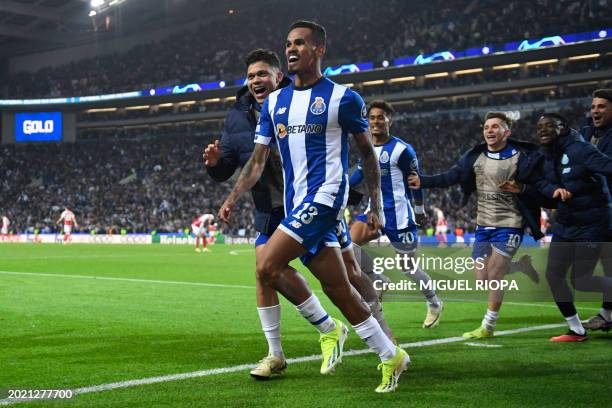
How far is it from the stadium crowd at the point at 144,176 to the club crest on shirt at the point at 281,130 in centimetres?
3050

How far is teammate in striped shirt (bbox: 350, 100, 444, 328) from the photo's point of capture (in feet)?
25.4

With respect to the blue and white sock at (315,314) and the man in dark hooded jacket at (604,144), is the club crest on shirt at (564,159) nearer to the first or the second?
the man in dark hooded jacket at (604,144)

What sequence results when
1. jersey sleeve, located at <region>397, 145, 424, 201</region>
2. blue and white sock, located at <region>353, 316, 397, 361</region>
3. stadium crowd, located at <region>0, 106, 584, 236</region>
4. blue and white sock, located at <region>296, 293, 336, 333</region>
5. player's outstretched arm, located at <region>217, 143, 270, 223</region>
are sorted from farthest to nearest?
stadium crowd, located at <region>0, 106, 584, 236</region>
jersey sleeve, located at <region>397, 145, 424, 201</region>
blue and white sock, located at <region>296, 293, 336, 333</region>
player's outstretched arm, located at <region>217, 143, 270, 223</region>
blue and white sock, located at <region>353, 316, 397, 361</region>

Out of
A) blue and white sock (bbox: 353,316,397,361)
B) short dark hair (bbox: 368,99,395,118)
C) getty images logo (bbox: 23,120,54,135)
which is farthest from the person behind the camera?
getty images logo (bbox: 23,120,54,135)

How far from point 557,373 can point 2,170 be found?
188 ft

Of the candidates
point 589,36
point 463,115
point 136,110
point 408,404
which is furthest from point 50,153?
point 408,404

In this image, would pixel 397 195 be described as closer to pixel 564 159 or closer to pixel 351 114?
pixel 564 159

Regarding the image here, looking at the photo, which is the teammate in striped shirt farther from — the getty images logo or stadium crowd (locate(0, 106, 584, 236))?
the getty images logo

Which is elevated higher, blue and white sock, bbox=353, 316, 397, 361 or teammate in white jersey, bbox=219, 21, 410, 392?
teammate in white jersey, bbox=219, 21, 410, 392

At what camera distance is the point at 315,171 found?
15.2 ft

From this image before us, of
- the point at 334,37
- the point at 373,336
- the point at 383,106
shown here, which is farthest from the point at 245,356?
the point at 334,37

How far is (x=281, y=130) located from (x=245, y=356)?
2106 mm

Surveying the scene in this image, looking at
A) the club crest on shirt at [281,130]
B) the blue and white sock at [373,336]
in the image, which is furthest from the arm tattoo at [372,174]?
the blue and white sock at [373,336]

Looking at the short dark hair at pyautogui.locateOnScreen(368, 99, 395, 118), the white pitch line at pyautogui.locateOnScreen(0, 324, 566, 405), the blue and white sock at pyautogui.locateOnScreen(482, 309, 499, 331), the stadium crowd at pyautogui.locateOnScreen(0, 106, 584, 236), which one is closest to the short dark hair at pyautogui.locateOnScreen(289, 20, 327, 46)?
the white pitch line at pyautogui.locateOnScreen(0, 324, 566, 405)
